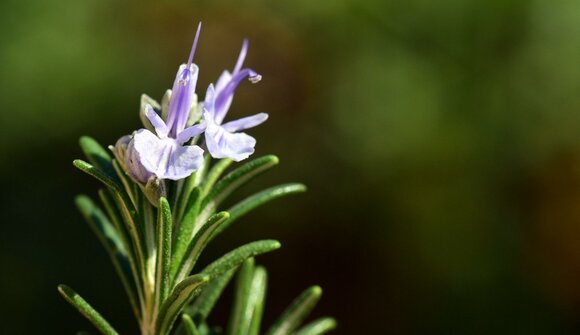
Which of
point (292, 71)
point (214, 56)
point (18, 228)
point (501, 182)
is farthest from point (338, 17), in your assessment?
point (18, 228)

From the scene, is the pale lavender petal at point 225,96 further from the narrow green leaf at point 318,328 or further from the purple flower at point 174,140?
the narrow green leaf at point 318,328

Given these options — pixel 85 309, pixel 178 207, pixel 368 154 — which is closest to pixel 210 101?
pixel 178 207

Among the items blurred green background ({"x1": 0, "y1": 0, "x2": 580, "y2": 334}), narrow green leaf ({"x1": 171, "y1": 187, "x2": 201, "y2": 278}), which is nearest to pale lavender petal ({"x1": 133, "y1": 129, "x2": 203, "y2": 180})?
narrow green leaf ({"x1": 171, "y1": 187, "x2": 201, "y2": 278})

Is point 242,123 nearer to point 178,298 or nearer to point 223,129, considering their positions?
point 223,129

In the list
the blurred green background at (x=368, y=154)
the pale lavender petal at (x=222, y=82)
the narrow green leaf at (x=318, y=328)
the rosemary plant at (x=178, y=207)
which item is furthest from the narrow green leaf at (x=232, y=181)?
the blurred green background at (x=368, y=154)

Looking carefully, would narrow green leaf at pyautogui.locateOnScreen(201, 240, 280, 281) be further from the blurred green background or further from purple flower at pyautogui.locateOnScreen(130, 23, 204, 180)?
the blurred green background

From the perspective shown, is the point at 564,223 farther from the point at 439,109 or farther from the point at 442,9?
the point at 442,9
